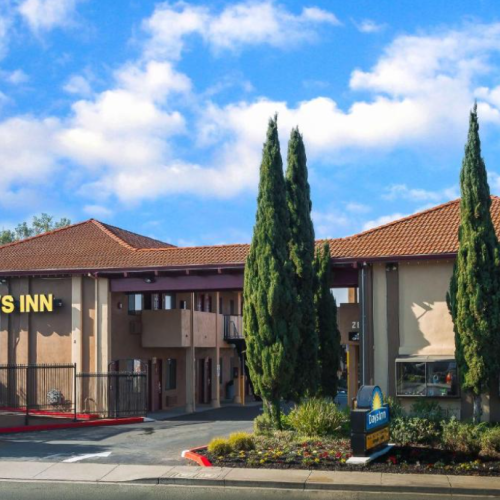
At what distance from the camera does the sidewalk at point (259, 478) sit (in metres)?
15.4

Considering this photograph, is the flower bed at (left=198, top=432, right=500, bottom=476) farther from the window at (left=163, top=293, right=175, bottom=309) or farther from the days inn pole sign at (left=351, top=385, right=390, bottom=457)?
the window at (left=163, top=293, right=175, bottom=309)

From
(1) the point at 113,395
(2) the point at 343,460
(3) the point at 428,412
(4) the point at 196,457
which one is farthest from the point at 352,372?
(2) the point at 343,460

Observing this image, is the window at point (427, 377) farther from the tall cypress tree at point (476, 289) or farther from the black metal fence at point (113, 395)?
the black metal fence at point (113, 395)

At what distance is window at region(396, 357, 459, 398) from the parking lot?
5214mm

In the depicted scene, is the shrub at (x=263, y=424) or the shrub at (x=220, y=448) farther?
the shrub at (x=263, y=424)

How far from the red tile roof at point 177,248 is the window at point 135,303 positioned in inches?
88.5

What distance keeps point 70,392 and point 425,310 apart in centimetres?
1361

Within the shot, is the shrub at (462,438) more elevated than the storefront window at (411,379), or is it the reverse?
the storefront window at (411,379)

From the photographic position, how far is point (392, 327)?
26.0 m

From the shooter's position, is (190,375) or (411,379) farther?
(190,375)

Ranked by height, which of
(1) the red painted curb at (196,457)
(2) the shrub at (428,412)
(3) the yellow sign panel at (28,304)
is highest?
(3) the yellow sign panel at (28,304)

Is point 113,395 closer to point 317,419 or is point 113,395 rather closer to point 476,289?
point 317,419

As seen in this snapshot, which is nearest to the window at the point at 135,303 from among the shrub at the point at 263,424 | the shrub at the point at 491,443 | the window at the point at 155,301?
the window at the point at 155,301

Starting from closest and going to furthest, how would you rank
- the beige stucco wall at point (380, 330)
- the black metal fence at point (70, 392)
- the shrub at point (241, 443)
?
the shrub at point (241, 443) → the beige stucco wall at point (380, 330) → the black metal fence at point (70, 392)
